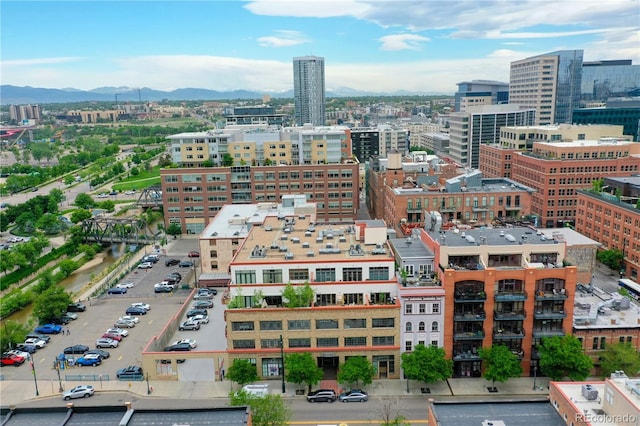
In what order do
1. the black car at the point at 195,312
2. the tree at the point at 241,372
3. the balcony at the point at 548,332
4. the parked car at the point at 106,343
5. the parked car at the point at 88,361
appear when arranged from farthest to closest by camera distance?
the black car at the point at 195,312 < the parked car at the point at 106,343 < the parked car at the point at 88,361 < the balcony at the point at 548,332 < the tree at the point at 241,372

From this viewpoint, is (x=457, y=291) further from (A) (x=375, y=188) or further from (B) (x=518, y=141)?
(B) (x=518, y=141)

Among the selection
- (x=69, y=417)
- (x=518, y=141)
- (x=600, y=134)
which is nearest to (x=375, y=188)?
(x=518, y=141)

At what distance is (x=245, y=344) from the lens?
6162cm

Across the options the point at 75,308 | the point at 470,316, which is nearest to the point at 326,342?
the point at 470,316

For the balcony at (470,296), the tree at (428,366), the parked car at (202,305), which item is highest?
the balcony at (470,296)

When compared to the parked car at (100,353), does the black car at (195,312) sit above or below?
above

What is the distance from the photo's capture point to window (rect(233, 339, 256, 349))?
6147cm

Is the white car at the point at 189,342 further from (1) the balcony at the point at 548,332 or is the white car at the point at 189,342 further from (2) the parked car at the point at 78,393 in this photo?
(1) the balcony at the point at 548,332

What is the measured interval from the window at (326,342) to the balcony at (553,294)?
2402 cm

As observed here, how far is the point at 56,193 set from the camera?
177750 millimetres

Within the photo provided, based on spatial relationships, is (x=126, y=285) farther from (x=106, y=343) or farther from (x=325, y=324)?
(x=325, y=324)

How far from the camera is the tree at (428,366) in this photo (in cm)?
5700

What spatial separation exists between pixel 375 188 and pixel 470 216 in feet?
123

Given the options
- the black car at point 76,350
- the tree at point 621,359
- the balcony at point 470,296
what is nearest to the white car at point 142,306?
the black car at point 76,350
